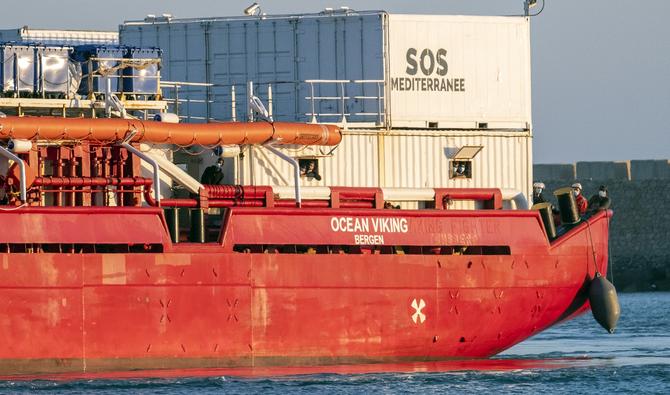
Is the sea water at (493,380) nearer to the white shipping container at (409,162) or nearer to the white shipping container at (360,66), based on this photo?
the white shipping container at (409,162)

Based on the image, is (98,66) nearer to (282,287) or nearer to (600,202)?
(282,287)

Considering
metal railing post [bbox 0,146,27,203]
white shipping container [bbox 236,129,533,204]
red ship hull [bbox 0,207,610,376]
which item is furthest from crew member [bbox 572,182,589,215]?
metal railing post [bbox 0,146,27,203]

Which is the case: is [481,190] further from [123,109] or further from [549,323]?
[123,109]

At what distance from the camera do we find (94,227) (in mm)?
30453

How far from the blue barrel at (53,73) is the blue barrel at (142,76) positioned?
1.19 m

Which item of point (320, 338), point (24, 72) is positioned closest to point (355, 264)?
point (320, 338)

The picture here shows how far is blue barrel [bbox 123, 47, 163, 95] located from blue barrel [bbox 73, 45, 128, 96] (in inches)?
6.3

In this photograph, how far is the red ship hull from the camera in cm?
3014

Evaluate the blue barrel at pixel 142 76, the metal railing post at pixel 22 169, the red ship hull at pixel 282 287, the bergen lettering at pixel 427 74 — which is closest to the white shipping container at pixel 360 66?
the bergen lettering at pixel 427 74

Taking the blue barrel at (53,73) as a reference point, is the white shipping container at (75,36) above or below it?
above

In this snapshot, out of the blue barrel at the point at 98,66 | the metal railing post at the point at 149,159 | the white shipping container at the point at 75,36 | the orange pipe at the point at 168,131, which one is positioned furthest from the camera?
the white shipping container at the point at 75,36

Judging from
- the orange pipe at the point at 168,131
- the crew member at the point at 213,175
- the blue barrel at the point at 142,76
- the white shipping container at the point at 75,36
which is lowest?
the crew member at the point at 213,175

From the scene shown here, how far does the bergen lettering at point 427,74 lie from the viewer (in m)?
36.2

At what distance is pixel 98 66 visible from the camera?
110 feet
